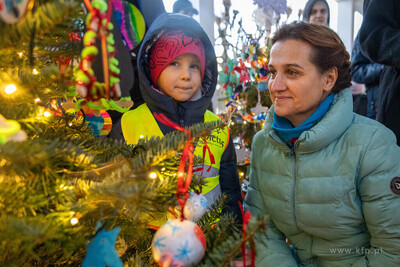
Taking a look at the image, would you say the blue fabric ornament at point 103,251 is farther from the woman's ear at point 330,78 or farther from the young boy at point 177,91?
the woman's ear at point 330,78

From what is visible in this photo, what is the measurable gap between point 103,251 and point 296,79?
76 centimetres

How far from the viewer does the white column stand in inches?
197

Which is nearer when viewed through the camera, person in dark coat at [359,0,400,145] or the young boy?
the young boy

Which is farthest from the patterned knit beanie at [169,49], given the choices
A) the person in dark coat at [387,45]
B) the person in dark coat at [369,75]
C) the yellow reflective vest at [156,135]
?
the person in dark coat at [369,75]

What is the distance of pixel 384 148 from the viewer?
3.07ft

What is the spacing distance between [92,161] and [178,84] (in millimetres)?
731

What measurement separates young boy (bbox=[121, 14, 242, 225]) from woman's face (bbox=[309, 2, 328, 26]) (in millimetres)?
1597

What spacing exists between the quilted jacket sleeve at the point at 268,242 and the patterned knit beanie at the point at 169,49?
439mm

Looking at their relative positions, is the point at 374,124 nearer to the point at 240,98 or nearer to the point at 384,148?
the point at 384,148

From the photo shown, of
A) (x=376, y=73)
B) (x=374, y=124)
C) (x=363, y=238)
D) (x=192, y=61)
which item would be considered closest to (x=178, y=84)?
(x=192, y=61)

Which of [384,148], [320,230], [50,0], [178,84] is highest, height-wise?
[50,0]

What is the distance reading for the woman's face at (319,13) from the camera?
2.51 meters

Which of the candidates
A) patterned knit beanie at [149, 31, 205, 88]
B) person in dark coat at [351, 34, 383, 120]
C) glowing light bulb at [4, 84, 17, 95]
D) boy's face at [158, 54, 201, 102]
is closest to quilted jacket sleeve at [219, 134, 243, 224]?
boy's face at [158, 54, 201, 102]

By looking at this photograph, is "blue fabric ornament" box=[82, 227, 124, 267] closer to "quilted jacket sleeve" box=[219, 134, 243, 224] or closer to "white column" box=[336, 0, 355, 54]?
"quilted jacket sleeve" box=[219, 134, 243, 224]
